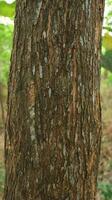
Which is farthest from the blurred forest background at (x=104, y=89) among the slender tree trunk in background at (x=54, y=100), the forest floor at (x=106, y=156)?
the slender tree trunk in background at (x=54, y=100)

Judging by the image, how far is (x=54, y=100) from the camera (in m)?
2.06

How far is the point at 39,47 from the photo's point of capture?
2076mm

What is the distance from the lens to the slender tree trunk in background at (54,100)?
6.76 ft

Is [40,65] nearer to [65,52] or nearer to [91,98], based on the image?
[65,52]

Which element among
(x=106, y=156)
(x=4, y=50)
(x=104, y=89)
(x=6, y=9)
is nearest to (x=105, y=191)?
(x=106, y=156)

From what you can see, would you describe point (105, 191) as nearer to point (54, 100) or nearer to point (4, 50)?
point (54, 100)

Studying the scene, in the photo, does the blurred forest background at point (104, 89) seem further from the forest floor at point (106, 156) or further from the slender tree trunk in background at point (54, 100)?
the slender tree trunk in background at point (54, 100)

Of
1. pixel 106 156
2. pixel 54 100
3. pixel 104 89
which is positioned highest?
pixel 54 100

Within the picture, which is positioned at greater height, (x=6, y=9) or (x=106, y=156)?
(x=6, y=9)

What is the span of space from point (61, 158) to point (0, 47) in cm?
1263

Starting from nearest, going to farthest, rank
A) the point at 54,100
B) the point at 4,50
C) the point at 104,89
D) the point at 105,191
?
the point at 54,100
the point at 105,191
the point at 4,50
the point at 104,89

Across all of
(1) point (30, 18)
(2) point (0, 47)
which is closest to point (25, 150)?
(1) point (30, 18)

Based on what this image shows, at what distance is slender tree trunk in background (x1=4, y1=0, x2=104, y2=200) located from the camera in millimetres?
2061

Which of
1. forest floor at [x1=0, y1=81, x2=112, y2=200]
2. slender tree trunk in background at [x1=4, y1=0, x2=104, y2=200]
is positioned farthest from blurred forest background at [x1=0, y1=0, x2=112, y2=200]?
slender tree trunk in background at [x1=4, y1=0, x2=104, y2=200]
